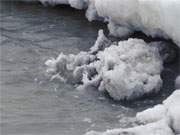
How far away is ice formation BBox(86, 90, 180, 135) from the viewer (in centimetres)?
593

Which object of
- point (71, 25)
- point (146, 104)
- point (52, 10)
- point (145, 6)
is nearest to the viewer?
point (146, 104)

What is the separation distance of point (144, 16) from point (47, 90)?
1.84 meters

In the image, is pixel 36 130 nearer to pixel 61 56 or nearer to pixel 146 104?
pixel 146 104

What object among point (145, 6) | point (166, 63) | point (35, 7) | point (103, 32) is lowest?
point (35, 7)

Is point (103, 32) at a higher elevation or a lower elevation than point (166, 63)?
lower

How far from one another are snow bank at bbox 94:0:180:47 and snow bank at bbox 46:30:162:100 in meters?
0.38

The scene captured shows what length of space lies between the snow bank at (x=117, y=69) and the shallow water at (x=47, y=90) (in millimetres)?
141

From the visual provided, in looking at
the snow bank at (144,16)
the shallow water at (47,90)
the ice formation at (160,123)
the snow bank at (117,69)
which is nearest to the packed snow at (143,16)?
the snow bank at (144,16)

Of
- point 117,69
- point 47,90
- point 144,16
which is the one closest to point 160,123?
point 117,69

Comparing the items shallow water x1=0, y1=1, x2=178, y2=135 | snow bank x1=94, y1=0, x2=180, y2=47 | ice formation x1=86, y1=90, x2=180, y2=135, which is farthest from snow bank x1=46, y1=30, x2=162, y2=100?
ice formation x1=86, y1=90, x2=180, y2=135

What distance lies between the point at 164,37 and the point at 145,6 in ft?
2.09

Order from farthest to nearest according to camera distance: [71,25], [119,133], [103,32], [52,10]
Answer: [52,10], [71,25], [103,32], [119,133]

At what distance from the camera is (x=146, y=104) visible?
703 cm

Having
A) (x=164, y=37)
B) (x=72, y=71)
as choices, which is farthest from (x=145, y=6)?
(x=72, y=71)
